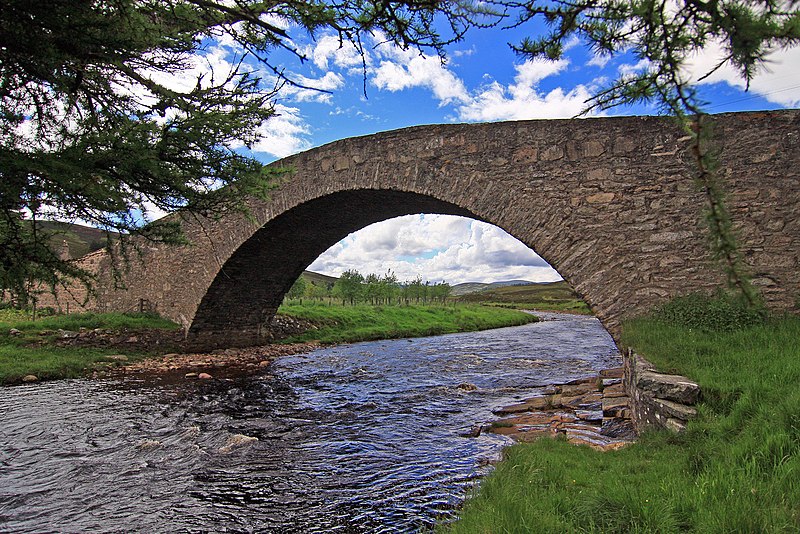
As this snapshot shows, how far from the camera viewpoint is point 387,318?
22031 millimetres

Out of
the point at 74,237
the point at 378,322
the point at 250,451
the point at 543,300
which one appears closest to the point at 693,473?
the point at 74,237

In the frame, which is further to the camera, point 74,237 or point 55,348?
point 55,348

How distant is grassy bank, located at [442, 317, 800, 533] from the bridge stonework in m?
1.84

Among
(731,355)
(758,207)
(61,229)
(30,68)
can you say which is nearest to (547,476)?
(731,355)

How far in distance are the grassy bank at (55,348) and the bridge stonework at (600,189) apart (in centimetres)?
581

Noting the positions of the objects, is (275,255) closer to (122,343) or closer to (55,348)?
(122,343)

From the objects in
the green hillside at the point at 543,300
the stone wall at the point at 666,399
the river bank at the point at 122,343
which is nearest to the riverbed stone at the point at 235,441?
the stone wall at the point at 666,399

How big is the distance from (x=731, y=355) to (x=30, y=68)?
20.6 feet

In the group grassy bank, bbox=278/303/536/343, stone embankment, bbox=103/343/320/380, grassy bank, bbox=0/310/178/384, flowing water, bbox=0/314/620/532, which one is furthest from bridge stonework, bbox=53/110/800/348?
grassy bank, bbox=278/303/536/343

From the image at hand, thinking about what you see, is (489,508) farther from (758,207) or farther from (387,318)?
(387,318)

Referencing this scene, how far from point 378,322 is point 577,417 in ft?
49.7

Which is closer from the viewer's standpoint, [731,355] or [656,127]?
[731,355]

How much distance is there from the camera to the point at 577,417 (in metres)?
6.40

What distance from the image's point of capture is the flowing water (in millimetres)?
3947
